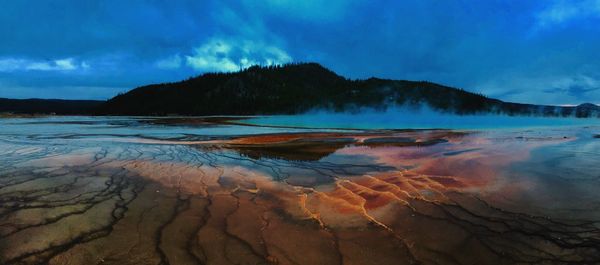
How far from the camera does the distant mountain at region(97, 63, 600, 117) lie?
465 feet

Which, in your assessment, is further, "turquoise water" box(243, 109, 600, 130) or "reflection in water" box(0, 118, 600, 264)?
"turquoise water" box(243, 109, 600, 130)

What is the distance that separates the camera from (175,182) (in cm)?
898

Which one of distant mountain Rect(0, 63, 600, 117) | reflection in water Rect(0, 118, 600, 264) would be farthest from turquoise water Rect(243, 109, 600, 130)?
distant mountain Rect(0, 63, 600, 117)

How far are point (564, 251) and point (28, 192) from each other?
9.56 m

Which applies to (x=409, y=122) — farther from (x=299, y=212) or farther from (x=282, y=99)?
(x=282, y=99)

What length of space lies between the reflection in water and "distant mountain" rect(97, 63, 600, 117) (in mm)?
127253

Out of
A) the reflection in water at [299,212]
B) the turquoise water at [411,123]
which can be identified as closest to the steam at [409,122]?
the turquoise water at [411,123]

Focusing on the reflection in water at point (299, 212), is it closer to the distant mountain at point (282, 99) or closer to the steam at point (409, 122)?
the steam at point (409, 122)

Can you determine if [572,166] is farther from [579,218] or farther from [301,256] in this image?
[301,256]

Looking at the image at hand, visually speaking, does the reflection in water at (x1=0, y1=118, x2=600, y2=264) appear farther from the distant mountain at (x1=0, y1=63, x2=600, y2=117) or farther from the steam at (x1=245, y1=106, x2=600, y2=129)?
the distant mountain at (x1=0, y1=63, x2=600, y2=117)

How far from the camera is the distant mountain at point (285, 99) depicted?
465ft

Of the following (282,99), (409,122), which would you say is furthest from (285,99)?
(409,122)

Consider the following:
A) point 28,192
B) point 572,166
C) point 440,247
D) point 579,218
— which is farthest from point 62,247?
point 572,166

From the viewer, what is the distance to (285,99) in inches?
6511
